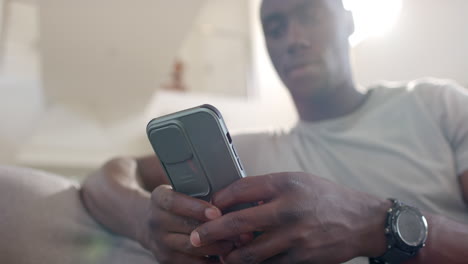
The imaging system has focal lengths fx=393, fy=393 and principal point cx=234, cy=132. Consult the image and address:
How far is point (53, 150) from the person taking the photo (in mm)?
2422

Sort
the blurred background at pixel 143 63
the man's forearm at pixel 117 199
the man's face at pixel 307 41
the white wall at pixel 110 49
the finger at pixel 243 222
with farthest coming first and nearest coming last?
the white wall at pixel 110 49 → the blurred background at pixel 143 63 → the man's face at pixel 307 41 → the man's forearm at pixel 117 199 → the finger at pixel 243 222

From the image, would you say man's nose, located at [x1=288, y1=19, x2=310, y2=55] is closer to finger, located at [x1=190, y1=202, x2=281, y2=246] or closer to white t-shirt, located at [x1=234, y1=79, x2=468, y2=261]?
white t-shirt, located at [x1=234, y1=79, x2=468, y2=261]

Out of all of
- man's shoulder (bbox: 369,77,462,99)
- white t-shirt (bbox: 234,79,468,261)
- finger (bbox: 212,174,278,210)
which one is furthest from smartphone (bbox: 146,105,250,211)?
man's shoulder (bbox: 369,77,462,99)

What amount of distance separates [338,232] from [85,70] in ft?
6.23

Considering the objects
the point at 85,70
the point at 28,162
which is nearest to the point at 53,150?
the point at 28,162

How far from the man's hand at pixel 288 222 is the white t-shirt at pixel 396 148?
142 millimetres

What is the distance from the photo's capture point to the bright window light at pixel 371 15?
1.65 ft

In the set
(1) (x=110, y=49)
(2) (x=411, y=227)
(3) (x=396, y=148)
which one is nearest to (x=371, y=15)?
(3) (x=396, y=148)

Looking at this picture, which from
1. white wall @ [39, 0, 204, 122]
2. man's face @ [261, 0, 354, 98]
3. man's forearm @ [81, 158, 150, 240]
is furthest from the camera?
white wall @ [39, 0, 204, 122]

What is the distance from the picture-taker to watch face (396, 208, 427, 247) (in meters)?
0.35

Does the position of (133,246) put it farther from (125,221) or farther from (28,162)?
(28,162)

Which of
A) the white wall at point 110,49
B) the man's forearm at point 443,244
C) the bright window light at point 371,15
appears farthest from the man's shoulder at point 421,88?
the white wall at point 110,49

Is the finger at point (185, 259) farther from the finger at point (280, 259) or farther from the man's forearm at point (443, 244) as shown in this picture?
the man's forearm at point (443, 244)

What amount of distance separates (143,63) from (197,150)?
1.72 m
